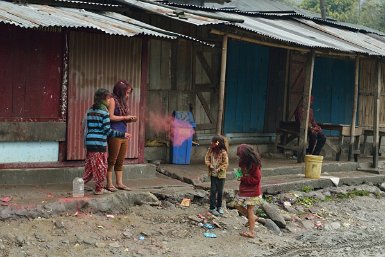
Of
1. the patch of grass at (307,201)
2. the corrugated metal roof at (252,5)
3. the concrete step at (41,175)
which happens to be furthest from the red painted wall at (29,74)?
the corrugated metal roof at (252,5)

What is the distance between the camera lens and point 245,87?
514 inches

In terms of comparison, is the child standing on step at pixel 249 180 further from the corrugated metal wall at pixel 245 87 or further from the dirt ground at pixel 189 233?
the corrugated metal wall at pixel 245 87

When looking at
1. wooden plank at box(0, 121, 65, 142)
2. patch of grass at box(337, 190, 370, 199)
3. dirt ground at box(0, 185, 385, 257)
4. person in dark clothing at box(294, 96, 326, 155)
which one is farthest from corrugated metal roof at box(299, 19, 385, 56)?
wooden plank at box(0, 121, 65, 142)

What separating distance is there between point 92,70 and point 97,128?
5.15 ft

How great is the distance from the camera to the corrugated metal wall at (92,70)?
28.9 ft

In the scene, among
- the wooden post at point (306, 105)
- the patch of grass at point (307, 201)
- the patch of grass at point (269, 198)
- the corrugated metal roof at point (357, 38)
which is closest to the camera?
the patch of grass at point (269, 198)

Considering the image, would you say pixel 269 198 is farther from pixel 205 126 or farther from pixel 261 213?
pixel 205 126

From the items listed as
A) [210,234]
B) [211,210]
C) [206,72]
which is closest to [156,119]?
[206,72]

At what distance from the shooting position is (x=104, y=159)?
315 inches

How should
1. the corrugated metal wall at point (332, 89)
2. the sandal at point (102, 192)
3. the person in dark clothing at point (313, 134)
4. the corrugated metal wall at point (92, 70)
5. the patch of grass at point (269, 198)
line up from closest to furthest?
the sandal at point (102, 192) → the corrugated metal wall at point (92, 70) → the patch of grass at point (269, 198) → the person in dark clothing at point (313, 134) → the corrugated metal wall at point (332, 89)

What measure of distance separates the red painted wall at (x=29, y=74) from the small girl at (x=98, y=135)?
110 centimetres

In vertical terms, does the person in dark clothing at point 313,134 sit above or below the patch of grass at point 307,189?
above

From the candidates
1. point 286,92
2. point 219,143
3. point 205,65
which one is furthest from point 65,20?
point 286,92

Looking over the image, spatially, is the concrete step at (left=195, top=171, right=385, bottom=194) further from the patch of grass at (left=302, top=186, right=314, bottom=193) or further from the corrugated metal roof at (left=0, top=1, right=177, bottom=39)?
the corrugated metal roof at (left=0, top=1, right=177, bottom=39)
